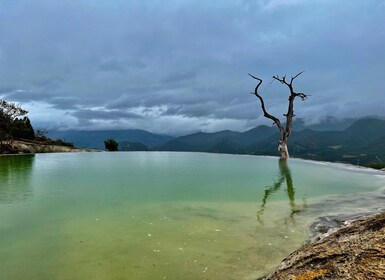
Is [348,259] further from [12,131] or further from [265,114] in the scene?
[12,131]

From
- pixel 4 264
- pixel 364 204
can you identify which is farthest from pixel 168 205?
pixel 364 204

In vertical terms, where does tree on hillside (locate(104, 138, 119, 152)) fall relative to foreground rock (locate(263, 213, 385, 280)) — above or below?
above

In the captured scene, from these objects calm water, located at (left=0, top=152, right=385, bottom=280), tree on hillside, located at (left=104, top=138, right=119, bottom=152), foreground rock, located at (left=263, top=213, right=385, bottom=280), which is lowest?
calm water, located at (left=0, top=152, right=385, bottom=280)

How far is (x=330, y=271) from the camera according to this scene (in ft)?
13.5

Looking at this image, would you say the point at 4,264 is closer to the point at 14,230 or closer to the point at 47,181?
the point at 14,230

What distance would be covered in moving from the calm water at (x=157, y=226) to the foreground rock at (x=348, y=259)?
189 cm

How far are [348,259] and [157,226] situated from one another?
6.60 metres

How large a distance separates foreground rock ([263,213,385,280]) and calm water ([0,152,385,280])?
1.89 metres

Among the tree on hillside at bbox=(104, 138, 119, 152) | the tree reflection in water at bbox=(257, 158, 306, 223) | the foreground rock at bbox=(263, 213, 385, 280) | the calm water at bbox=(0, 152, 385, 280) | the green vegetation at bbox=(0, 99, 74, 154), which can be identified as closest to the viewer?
the foreground rock at bbox=(263, 213, 385, 280)

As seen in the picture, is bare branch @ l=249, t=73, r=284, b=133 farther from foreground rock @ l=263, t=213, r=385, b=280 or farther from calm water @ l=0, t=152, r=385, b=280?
foreground rock @ l=263, t=213, r=385, b=280

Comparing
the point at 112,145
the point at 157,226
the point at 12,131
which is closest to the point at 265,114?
the point at 157,226

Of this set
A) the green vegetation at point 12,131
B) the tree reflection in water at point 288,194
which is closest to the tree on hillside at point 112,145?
the green vegetation at point 12,131

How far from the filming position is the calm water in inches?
271

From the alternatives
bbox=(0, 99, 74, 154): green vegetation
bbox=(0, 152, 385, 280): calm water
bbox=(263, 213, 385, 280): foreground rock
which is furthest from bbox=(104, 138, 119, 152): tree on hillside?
bbox=(263, 213, 385, 280): foreground rock
